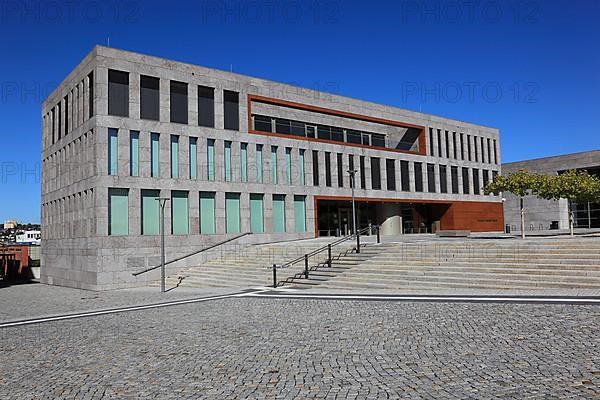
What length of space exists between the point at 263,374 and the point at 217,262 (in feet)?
75.8

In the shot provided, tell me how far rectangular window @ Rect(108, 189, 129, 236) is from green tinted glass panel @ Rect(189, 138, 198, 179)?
4.43 metres

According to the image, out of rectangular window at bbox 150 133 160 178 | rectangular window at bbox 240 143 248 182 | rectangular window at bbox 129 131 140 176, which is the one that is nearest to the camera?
rectangular window at bbox 129 131 140 176

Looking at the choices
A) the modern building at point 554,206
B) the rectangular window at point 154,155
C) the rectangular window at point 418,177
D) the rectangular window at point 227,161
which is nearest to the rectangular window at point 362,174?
the rectangular window at point 418,177

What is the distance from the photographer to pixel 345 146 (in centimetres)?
4100

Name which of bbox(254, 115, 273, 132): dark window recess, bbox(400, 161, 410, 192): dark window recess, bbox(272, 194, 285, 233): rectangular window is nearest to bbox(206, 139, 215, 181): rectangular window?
bbox(254, 115, 273, 132): dark window recess

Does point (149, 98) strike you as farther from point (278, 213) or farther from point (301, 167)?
point (301, 167)

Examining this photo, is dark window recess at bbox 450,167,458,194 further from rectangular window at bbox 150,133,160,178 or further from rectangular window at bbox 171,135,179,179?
rectangular window at bbox 150,133,160,178

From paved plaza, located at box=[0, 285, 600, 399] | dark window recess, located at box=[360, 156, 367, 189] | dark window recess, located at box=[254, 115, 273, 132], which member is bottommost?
paved plaza, located at box=[0, 285, 600, 399]

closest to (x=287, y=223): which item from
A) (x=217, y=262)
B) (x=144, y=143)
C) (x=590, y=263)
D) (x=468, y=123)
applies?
(x=217, y=262)

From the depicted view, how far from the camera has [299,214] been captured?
37344 mm

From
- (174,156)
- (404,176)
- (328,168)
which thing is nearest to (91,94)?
(174,156)

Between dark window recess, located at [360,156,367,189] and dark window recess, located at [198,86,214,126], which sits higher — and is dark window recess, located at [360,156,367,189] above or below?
below

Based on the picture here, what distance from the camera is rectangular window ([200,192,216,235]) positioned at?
32188 millimetres

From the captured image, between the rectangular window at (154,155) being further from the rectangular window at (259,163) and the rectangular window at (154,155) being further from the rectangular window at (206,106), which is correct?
the rectangular window at (259,163)
